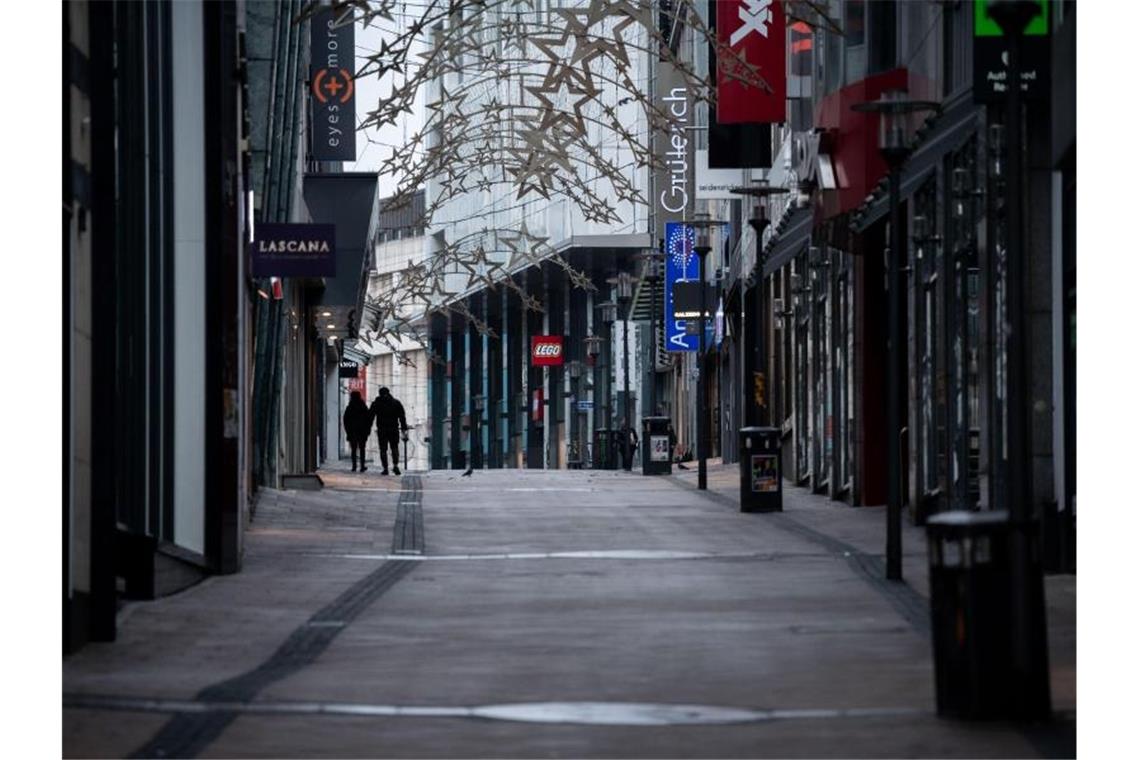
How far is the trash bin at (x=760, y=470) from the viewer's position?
30750 millimetres

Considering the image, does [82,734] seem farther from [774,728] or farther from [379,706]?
[774,728]

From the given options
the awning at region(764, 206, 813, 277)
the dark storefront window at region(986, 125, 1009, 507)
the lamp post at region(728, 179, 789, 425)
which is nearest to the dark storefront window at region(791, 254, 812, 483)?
the awning at region(764, 206, 813, 277)

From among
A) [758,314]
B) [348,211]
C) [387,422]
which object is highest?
[348,211]

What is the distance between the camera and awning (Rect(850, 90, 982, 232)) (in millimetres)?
24031

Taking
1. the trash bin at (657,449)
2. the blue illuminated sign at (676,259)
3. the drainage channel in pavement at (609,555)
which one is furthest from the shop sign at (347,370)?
the drainage channel in pavement at (609,555)

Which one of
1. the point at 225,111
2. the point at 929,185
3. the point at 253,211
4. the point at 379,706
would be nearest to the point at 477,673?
the point at 379,706

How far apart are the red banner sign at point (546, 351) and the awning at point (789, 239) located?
147ft

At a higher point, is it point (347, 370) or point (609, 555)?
point (347, 370)


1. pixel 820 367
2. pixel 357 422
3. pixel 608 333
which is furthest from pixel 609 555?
pixel 608 333

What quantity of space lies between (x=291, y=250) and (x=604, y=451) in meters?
43.8

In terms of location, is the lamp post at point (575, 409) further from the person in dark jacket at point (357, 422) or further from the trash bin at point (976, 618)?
the trash bin at point (976, 618)

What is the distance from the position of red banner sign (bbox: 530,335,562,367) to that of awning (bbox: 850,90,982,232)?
6313cm

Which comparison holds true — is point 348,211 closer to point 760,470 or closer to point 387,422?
point 387,422

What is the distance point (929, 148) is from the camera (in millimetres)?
26469
